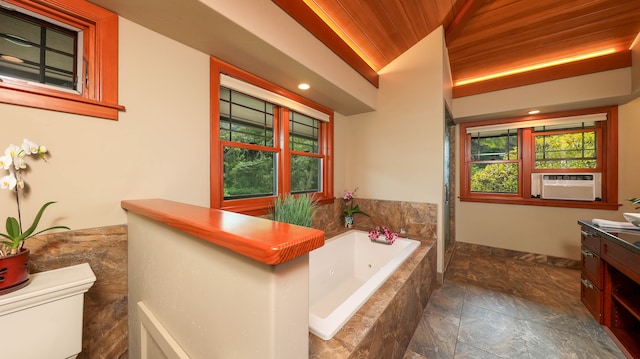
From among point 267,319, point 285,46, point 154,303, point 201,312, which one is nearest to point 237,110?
point 285,46

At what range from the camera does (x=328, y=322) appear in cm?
107

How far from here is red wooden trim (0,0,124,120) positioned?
105 cm

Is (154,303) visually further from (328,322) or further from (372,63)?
(372,63)

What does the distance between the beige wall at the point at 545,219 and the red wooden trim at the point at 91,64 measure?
4451 mm

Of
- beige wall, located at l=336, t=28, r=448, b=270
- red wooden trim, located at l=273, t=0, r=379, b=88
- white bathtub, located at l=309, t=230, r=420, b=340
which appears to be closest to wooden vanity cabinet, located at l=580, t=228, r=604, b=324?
beige wall, located at l=336, t=28, r=448, b=270

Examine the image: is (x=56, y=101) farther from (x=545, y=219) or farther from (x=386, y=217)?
(x=545, y=219)

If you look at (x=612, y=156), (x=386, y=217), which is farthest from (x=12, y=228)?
(x=612, y=156)

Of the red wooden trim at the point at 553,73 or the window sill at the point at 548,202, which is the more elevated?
the red wooden trim at the point at 553,73

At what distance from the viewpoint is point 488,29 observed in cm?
250

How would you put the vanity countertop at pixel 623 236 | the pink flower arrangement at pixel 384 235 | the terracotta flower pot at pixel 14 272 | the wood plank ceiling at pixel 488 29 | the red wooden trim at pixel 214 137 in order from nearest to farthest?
the terracotta flower pot at pixel 14 272 < the vanity countertop at pixel 623 236 < the red wooden trim at pixel 214 137 < the wood plank ceiling at pixel 488 29 < the pink flower arrangement at pixel 384 235

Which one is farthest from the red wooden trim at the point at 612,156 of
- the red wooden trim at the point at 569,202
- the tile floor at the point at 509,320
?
the tile floor at the point at 509,320

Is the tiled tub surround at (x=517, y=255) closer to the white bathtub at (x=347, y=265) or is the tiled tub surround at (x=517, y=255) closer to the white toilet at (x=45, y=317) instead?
the white bathtub at (x=347, y=265)

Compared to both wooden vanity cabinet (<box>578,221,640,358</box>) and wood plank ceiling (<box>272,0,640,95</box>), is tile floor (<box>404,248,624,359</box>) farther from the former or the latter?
wood plank ceiling (<box>272,0,640,95</box>)

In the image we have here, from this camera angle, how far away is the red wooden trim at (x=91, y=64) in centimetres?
105
